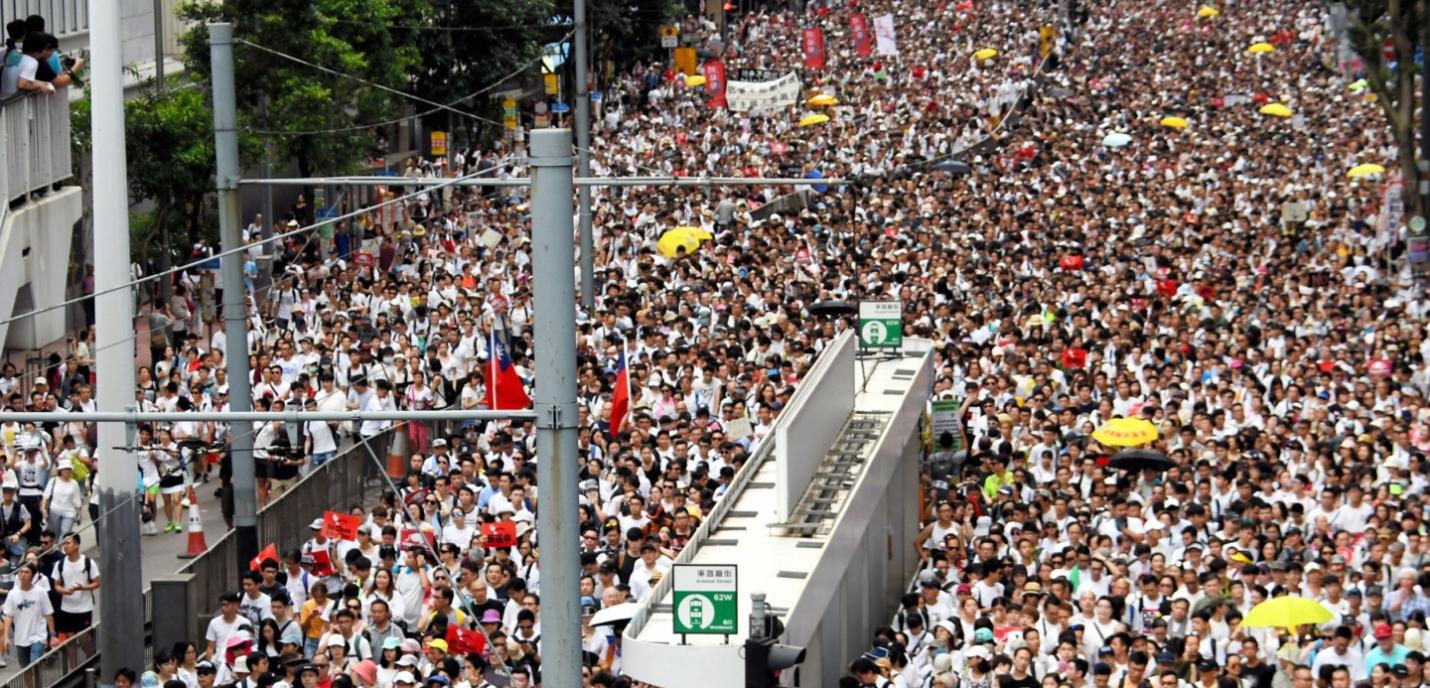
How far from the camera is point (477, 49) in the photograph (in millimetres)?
47688

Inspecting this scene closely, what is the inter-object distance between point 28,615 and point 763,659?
859cm

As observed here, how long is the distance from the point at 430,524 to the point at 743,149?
27.6m

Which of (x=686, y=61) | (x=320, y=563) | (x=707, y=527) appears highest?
(x=686, y=61)

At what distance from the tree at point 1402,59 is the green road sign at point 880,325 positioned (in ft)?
51.5

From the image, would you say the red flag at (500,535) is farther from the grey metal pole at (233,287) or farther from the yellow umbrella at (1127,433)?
the yellow umbrella at (1127,433)

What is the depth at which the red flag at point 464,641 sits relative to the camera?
15.5 metres

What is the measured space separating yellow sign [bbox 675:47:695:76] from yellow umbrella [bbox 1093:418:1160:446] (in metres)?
39.9

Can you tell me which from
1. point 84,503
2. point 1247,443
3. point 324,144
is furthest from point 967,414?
point 324,144

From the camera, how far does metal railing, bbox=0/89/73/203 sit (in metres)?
25.4

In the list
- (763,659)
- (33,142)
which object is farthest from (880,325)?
(763,659)

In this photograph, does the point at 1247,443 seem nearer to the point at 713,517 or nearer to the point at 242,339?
the point at 713,517

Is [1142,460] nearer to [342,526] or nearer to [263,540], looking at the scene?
[342,526]

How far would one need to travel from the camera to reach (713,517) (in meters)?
15.9

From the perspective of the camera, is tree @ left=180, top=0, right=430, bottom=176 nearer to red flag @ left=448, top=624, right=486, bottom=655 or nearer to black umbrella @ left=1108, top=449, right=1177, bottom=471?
black umbrella @ left=1108, top=449, right=1177, bottom=471
